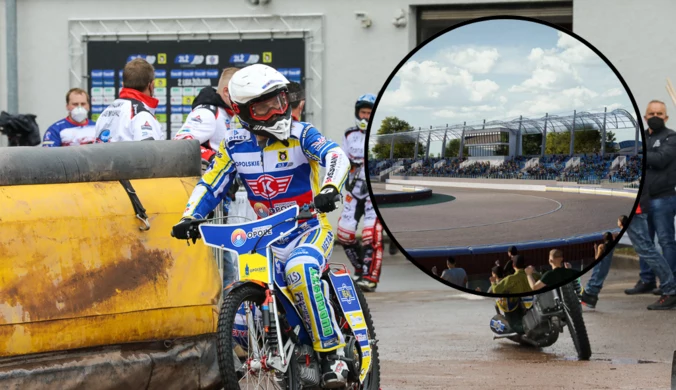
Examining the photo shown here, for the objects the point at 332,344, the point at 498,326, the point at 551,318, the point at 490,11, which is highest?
the point at 490,11

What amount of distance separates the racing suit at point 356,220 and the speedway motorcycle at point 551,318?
3744 millimetres

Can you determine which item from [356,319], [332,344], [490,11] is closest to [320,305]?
[332,344]

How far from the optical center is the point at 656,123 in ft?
31.9

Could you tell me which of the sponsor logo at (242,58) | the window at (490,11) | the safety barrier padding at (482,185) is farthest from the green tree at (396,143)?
the sponsor logo at (242,58)

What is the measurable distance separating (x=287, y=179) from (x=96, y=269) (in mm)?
1002

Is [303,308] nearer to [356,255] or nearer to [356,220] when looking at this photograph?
[356,255]

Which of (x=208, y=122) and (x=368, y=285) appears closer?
(x=208, y=122)

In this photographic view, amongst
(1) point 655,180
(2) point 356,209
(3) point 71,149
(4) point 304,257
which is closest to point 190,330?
(4) point 304,257

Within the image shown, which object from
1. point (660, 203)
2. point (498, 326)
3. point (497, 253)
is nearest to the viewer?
point (497, 253)

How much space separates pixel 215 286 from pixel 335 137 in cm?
1094

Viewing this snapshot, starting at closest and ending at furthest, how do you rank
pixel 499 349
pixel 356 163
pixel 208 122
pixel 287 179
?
pixel 287 179 < pixel 499 349 < pixel 208 122 < pixel 356 163

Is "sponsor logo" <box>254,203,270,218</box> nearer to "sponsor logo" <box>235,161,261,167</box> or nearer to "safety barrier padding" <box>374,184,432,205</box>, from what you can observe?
"sponsor logo" <box>235,161,261,167</box>

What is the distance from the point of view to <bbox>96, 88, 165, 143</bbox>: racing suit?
24.8 ft

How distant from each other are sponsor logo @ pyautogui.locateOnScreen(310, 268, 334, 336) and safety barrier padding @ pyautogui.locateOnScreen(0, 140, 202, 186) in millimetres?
933
